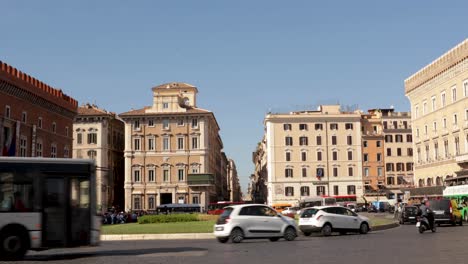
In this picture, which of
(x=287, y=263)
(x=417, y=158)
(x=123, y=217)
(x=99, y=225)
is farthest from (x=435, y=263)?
(x=417, y=158)

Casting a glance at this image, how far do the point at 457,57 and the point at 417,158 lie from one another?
59.0ft

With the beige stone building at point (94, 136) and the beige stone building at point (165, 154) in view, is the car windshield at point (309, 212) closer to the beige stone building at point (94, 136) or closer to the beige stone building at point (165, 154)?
the beige stone building at point (165, 154)

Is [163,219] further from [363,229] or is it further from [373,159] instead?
[373,159]

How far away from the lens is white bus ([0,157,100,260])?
55.1 feet

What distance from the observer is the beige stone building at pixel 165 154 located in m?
89.9

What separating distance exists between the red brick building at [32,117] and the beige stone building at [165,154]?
1862 centimetres

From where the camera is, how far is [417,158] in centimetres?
8181

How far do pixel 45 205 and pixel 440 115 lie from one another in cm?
6396

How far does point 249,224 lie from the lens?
2309 cm

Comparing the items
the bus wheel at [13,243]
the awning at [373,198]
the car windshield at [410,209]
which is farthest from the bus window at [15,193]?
the awning at [373,198]

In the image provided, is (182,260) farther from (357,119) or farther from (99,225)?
(357,119)

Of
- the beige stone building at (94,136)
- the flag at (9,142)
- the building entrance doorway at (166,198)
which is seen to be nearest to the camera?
the flag at (9,142)

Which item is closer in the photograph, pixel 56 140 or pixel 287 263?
pixel 287 263

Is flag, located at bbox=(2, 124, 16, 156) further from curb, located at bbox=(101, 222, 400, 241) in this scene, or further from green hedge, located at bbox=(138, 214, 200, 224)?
curb, located at bbox=(101, 222, 400, 241)
